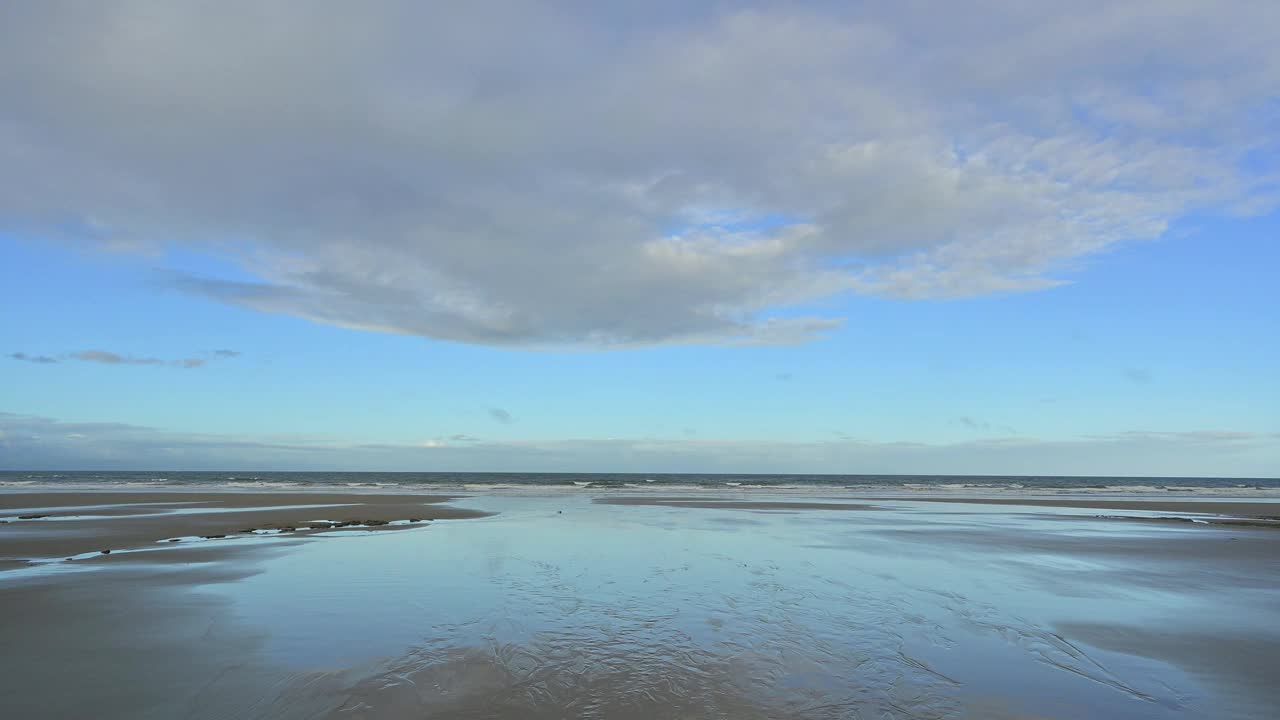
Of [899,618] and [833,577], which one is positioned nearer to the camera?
[899,618]

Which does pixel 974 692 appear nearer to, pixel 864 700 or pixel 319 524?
pixel 864 700

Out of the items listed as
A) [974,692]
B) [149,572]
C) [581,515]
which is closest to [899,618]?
[974,692]

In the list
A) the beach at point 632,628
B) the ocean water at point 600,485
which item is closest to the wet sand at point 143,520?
the beach at point 632,628

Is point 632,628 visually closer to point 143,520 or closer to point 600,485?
point 143,520

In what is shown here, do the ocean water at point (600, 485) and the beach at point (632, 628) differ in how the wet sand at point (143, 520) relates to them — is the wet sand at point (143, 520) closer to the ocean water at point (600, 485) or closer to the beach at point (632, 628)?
the beach at point (632, 628)

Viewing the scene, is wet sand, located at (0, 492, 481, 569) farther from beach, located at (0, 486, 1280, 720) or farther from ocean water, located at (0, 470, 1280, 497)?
ocean water, located at (0, 470, 1280, 497)

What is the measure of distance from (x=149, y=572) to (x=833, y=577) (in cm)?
1461

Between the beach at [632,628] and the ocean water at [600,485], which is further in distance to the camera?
the ocean water at [600,485]

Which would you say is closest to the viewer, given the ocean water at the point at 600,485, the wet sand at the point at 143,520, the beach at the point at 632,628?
the beach at the point at 632,628

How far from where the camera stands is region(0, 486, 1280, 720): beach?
6.61m

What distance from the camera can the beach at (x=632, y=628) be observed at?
21.7 ft

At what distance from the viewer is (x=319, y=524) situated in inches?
952

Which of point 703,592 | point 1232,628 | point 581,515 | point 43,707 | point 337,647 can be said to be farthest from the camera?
point 581,515

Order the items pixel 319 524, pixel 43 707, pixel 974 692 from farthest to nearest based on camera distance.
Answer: pixel 319 524
pixel 974 692
pixel 43 707
